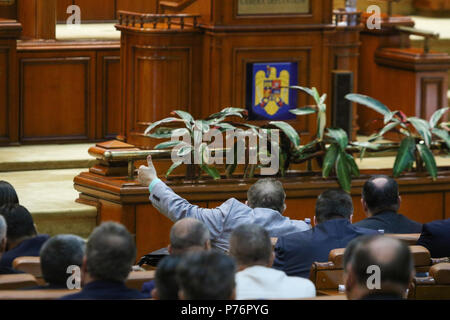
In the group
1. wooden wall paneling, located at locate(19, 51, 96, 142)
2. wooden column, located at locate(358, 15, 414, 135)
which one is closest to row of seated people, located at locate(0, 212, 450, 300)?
wooden wall paneling, located at locate(19, 51, 96, 142)

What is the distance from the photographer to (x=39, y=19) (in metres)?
8.16

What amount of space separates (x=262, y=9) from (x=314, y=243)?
125 inches

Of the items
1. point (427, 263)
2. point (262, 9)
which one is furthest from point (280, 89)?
point (427, 263)

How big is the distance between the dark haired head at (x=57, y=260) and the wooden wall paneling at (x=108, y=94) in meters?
4.65

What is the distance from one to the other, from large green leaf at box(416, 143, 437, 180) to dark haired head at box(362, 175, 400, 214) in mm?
1245

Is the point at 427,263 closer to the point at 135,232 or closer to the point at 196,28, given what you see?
the point at 135,232

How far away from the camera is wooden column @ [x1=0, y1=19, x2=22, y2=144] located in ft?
27.3

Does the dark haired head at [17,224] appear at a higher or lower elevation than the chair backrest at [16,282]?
higher

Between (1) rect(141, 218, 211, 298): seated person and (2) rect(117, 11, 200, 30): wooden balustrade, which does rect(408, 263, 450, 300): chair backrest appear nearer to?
(1) rect(141, 218, 211, 298): seated person

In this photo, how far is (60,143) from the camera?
8.77m

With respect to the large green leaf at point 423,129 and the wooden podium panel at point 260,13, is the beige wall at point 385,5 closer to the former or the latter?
the wooden podium panel at point 260,13

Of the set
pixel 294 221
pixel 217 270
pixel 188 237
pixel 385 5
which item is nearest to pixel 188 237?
pixel 188 237

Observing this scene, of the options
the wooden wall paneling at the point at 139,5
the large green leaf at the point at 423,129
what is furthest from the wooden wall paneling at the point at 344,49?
the wooden wall paneling at the point at 139,5

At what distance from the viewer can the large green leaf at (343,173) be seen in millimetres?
6974
